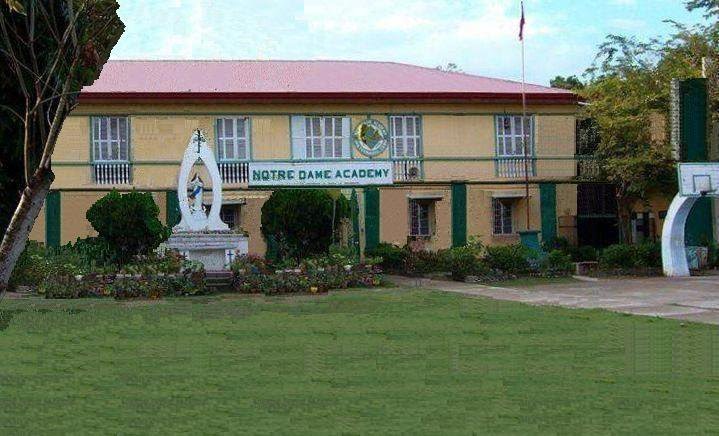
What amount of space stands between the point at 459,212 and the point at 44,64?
808 inches

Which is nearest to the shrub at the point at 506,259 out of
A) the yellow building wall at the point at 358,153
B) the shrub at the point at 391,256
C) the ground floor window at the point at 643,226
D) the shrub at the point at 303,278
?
the shrub at the point at 391,256

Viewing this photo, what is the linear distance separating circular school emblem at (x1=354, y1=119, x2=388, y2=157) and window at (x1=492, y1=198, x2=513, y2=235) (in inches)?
154

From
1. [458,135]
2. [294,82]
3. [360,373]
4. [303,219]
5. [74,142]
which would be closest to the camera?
[360,373]

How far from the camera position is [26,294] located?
67.0ft

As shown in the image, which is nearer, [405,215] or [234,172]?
[234,172]

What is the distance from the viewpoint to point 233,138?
29.7 meters

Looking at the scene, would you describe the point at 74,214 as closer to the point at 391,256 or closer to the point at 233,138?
the point at 233,138

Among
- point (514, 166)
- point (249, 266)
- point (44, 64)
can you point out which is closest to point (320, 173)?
point (514, 166)

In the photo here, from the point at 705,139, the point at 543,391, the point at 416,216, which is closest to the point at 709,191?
the point at 705,139

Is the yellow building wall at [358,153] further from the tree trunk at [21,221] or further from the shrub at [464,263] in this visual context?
the tree trunk at [21,221]

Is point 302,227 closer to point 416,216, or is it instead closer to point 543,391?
point 416,216

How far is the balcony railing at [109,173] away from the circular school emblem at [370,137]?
22.2 feet

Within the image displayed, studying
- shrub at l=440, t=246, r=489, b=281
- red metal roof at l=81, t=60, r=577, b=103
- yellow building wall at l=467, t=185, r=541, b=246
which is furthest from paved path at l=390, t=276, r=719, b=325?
red metal roof at l=81, t=60, r=577, b=103

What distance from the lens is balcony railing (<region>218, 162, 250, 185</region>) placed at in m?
29.5
